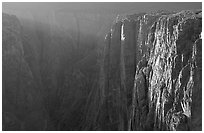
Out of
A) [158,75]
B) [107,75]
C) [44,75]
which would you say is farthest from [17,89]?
[158,75]

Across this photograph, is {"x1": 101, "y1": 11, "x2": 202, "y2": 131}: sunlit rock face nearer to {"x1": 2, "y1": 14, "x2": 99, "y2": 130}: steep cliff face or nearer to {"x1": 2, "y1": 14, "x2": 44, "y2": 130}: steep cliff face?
{"x1": 2, "y1": 14, "x2": 99, "y2": 130}: steep cliff face

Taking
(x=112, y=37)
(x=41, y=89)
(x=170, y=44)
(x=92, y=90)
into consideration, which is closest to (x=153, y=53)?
(x=170, y=44)

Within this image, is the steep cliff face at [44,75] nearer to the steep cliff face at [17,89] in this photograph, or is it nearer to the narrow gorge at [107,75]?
the steep cliff face at [17,89]

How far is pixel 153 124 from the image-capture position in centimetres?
3191

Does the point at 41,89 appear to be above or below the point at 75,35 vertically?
below

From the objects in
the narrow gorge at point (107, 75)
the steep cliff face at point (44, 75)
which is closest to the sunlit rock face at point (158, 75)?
the narrow gorge at point (107, 75)

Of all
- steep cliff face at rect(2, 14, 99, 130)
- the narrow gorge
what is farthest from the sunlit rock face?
steep cliff face at rect(2, 14, 99, 130)

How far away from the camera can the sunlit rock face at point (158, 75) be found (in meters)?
26.4

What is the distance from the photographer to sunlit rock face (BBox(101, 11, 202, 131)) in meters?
26.4

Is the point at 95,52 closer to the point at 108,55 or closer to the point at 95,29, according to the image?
the point at 95,29

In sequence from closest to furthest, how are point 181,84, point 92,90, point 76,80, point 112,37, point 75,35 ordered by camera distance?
point 181,84 → point 112,37 → point 92,90 → point 76,80 → point 75,35

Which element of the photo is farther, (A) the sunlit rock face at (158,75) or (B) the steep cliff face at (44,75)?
(B) the steep cliff face at (44,75)

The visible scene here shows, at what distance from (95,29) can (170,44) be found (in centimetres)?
4738

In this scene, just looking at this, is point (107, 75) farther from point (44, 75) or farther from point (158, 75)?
point (158, 75)
